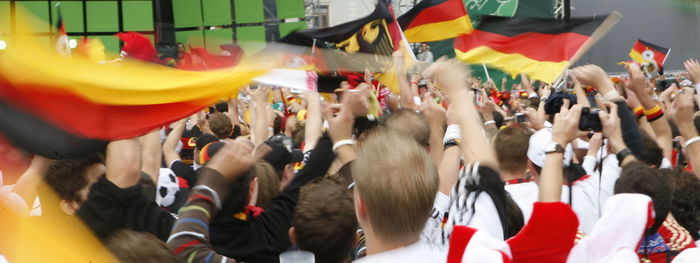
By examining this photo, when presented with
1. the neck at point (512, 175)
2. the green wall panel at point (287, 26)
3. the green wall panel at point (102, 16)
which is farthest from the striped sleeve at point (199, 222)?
the green wall panel at point (287, 26)

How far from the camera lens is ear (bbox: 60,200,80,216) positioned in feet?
10.5

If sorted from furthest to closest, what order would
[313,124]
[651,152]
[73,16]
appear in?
[73,16] < [313,124] < [651,152]

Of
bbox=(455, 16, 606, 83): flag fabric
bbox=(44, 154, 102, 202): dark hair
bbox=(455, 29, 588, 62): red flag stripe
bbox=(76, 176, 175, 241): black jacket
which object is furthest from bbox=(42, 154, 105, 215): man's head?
bbox=(455, 29, 588, 62): red flag stripe

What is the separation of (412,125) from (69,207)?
5.96 ft

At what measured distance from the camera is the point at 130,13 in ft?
48.0

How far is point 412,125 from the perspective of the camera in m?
4.11

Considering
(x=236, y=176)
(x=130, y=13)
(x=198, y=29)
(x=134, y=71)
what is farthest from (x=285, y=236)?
(x=130, y=13)

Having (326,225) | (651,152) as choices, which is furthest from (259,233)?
(651,152)

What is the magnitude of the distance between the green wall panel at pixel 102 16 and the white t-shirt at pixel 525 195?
10.6 meters

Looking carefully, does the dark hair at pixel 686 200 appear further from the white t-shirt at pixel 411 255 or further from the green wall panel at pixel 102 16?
the green wall panel at pixel 102 16

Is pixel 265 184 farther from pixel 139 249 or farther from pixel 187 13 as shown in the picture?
pixel 187 13

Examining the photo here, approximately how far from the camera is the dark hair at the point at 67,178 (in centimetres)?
326

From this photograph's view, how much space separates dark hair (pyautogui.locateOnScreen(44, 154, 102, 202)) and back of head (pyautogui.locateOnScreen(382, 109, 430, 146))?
1.61 metres

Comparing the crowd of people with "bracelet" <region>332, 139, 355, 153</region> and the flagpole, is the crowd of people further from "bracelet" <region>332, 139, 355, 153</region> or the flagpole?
the flagpole
